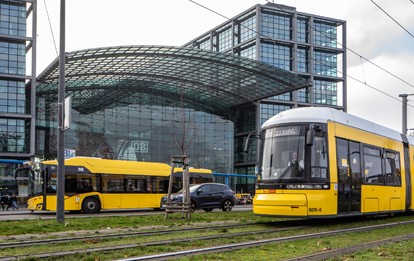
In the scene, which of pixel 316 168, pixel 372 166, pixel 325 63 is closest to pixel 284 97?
pixel 325 63

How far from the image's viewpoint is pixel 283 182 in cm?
1410

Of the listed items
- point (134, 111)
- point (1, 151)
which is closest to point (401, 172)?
point (1, 151)

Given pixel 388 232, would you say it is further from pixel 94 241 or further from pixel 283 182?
pixel 94 241

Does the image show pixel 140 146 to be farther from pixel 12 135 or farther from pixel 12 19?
pixel 12 19

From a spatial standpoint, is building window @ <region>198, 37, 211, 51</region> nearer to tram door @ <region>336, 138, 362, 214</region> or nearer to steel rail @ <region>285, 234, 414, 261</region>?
tram door @ <region>336, 138, 362, 214</region>

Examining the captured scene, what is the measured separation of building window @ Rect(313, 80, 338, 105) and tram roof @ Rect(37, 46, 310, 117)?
582 inches

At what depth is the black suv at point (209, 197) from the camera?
23752 mm

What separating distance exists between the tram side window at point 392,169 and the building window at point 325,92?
57.5m

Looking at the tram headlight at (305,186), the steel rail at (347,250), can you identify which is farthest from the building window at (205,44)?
the steel rail at (347,250)

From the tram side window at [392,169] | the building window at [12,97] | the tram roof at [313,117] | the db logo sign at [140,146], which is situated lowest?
the tram side window at [392,169]

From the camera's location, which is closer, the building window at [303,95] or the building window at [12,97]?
the building window at [12,97]

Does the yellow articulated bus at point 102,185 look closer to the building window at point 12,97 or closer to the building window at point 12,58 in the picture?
the building window at point 12,97

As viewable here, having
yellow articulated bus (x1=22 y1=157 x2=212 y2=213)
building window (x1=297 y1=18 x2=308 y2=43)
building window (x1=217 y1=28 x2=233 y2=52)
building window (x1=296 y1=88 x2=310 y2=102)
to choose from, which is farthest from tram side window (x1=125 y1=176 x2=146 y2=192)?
building window (x1=217 y1=28 x2=233 y2=52)

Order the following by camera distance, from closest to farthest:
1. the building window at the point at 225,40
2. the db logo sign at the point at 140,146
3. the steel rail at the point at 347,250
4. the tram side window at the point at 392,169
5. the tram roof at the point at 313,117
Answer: the steel rail at the point at 347,250 < the tram roof at the point at 313,117 < the tram side window at the point at 392,169 < the db logo sign at the point at 140,146 < the building window at the point at 225,40
